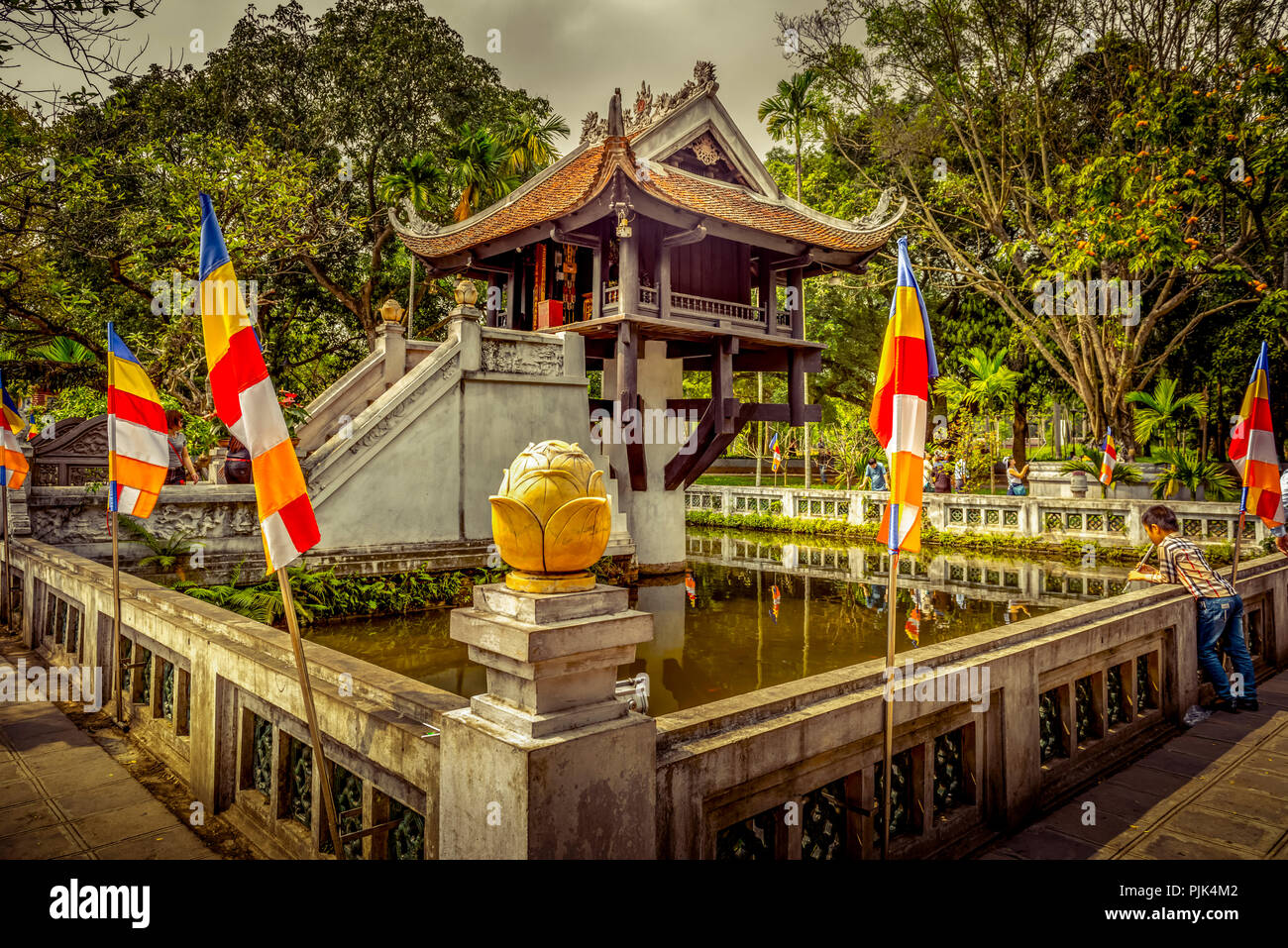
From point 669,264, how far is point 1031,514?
34.3 ft

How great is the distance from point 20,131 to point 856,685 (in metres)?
16.6

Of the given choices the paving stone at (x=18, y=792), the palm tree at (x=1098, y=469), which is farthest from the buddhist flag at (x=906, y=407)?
the palm tree at (x=1098, y=469)

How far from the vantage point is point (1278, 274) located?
18.6 meters

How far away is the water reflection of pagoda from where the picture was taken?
1291cm

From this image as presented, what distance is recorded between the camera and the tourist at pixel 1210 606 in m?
5.44

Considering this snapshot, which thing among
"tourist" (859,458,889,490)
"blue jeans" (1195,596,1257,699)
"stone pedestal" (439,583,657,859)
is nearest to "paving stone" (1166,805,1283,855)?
"blue jeans" (1195,596,1257,699)

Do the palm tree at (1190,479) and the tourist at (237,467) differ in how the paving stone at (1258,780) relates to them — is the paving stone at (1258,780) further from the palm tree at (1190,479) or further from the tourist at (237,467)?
the palm tree at (1190,479)

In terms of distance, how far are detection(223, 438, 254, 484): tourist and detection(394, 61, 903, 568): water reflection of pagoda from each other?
18.8 ft

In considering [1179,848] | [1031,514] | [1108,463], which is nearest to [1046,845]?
[1179,848]

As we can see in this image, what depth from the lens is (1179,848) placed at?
3.59 meters

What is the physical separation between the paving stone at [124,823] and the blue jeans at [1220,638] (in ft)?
21.9

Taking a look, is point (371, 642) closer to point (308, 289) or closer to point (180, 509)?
point (180, 509)
